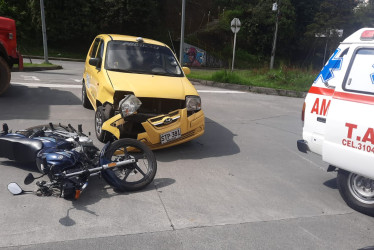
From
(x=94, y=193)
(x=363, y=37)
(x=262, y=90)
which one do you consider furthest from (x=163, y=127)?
(x=262, y=90)

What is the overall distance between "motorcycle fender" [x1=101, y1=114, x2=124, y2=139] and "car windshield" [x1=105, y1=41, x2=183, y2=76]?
143 centimetres

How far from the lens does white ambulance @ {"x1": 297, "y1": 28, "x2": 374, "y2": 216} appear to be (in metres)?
3.89

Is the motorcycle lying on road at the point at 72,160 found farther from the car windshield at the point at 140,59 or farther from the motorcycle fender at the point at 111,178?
the car windshield at the point at 140,59

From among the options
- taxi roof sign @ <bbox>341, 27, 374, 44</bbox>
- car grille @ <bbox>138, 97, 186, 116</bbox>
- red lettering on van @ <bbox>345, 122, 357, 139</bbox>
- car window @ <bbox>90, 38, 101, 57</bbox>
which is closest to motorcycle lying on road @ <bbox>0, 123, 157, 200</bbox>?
car grille @ <bbox>138, 97, 186, 116</bbox>

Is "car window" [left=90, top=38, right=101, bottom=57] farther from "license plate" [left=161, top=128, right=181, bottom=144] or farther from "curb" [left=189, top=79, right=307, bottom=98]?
"curb" [left=189, top=79, right=307, bottom=98]

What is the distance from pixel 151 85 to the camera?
606 centimetres

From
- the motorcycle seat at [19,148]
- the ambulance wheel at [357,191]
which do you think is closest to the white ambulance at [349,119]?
the ambulance wheel at [357,191]

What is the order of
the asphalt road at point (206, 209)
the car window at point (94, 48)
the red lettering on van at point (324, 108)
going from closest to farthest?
the asphalt road at point (206, 209) → the red lettering on van at point (324, 108) → the car window at point (94, 48)

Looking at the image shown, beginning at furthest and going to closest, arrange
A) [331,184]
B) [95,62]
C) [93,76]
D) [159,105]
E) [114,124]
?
1. [93,76]
2. [95,62]
3. [159,105]
4. [114,124]
5. [331,184]

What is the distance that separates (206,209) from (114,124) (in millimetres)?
2235

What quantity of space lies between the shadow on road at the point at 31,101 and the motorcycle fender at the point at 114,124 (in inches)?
103

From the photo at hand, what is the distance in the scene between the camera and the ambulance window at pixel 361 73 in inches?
158

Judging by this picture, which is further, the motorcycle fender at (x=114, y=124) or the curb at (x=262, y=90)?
the curb at (x=262, y=90)

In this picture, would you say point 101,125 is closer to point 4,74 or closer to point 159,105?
point 159,105
